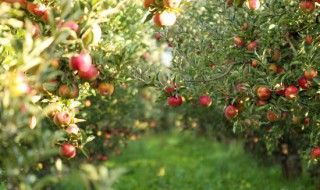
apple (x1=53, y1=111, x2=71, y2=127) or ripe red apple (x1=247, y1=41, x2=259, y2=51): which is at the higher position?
ripe red apple (x1=247, y1=41, x2=259, y2=51)

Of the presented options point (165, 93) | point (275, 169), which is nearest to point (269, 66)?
point (165, 93)

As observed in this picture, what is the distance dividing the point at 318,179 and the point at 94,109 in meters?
4.48

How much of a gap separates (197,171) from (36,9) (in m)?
8.83

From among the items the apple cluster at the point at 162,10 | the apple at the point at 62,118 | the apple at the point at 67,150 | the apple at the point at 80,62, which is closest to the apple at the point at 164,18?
the apple cluster at the point at 162,10

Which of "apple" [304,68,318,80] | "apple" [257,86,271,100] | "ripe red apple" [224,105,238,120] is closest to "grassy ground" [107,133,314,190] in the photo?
"ripe red apple" [224,105,238,120]

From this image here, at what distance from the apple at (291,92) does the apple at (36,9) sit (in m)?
2.21

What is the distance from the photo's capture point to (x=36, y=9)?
322 cm

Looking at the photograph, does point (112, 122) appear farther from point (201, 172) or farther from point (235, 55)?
point (235, 55)

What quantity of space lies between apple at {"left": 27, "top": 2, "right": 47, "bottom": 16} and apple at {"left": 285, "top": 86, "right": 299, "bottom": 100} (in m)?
2.21

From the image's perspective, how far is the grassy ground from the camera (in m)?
9.38

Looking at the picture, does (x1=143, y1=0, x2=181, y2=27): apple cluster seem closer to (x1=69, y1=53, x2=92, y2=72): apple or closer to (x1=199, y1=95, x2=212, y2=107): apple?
(x1=69, y1=53, x2=92, y2=72): apple

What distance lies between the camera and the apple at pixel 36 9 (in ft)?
10.5

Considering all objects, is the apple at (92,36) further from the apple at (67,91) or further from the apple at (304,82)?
the apple at (304,82)

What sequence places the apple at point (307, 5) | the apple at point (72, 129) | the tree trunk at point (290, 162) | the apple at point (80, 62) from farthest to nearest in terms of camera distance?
the tree trunk at point (290, 162), the apple at point (307, 5), the apple at point (72, 129), the apple at point (80, 62)
